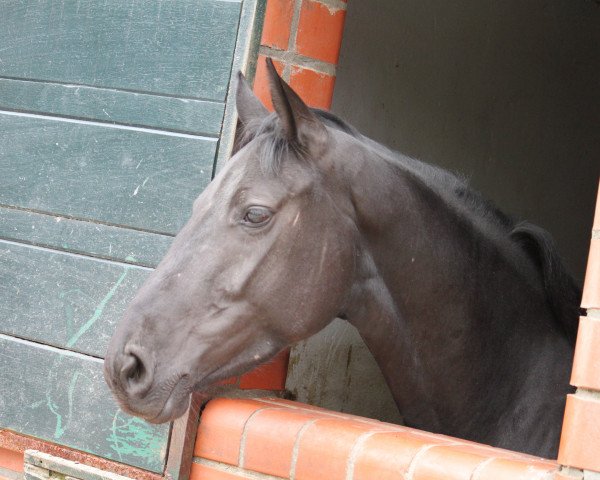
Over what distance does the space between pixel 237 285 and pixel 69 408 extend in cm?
90

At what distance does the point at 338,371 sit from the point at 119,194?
136cm

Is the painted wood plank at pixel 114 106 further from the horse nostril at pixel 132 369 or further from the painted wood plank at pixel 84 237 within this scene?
the horse nostril at pixel 132 369

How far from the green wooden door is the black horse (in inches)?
10.0

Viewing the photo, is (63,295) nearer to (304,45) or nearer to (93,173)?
(93,173)

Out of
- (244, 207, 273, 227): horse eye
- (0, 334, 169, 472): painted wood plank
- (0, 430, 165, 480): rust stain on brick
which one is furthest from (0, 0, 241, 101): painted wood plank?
(0, 430, 165, 480): rust stain on brick

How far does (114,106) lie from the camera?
2.90 metres

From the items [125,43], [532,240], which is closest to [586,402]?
[532,240]

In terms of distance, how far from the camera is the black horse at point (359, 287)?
2256 millimetres

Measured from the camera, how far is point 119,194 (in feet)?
9.34

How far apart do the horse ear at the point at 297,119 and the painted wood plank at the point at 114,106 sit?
0.38 m

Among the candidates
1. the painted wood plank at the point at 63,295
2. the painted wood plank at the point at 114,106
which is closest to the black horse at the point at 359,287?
the painted wood plank at the point at 114,106

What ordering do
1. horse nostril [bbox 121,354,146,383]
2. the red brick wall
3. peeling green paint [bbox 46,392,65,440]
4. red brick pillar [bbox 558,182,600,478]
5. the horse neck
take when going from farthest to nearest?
peeling green paint [bbox 46,392,65,440] < the horse neck < horse nostril [bbox 121,354,146,383] < the red brick wall < red brick pillar [bbox 558,182,600,478]

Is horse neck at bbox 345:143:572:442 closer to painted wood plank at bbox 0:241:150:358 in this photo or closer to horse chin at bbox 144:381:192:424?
horse chin at bbox 144:381:192:424

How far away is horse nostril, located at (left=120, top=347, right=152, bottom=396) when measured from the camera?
217 cm
